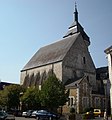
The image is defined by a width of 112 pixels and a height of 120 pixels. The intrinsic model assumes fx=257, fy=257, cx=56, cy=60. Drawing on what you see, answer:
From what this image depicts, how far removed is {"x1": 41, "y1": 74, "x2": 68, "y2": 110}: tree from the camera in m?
46.4

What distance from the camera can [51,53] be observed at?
212ft

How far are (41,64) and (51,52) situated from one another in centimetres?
400

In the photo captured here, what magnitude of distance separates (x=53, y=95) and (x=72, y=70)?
42.8ft

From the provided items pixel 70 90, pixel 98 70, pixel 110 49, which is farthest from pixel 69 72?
pixel 110 49

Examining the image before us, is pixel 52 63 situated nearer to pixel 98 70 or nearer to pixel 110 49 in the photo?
pixel 98 70

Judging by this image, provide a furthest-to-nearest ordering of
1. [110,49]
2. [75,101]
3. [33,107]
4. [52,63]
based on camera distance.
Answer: [52,63] < [33,107] < [75,101] < [110,49]

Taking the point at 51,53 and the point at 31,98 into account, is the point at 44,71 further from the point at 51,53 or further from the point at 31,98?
the point at 31,98

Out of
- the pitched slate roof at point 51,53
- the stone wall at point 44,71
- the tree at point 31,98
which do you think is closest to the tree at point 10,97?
the tree at point 31,98

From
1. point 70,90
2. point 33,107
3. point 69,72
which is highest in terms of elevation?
point 69,72

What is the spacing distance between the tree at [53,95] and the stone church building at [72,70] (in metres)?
4.41

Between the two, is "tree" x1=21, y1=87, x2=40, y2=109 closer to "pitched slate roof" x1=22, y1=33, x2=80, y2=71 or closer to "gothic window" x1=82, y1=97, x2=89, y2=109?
"pitched slate roof" x1=22, y1=33, x2=80, y2=71

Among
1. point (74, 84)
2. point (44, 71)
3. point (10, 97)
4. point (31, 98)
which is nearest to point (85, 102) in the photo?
point (74, 84)

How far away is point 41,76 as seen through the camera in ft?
208

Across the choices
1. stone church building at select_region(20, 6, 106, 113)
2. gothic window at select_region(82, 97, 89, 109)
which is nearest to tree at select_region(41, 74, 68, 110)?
stone church building at select_region(20, 6, 106, 113)
